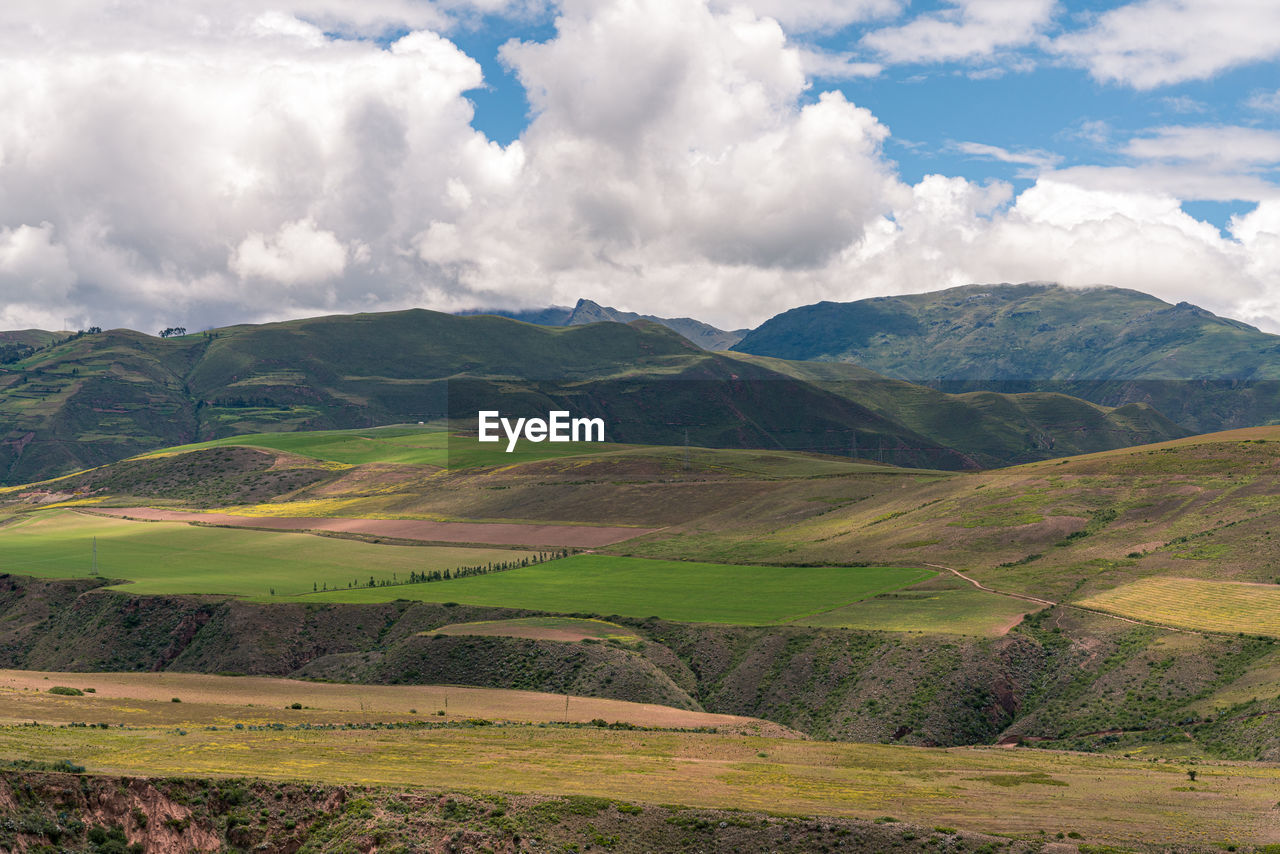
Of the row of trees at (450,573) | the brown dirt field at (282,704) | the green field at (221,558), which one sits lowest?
the brown dirt field at (282,704)

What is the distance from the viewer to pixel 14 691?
232 ft

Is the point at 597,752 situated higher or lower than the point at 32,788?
lower

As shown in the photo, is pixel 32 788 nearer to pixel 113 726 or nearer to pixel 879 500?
pixel 113 726

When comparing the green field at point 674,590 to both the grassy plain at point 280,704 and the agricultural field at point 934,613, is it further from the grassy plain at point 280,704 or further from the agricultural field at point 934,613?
the grassy plain at point 280,704

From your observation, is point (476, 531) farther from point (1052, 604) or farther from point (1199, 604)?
point (1199, 604)

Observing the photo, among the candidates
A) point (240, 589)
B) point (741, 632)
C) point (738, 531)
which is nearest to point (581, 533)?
point (738, 531)

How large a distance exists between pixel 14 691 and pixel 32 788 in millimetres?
34029

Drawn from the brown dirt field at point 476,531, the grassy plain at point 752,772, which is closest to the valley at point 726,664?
the grassy plain at point 752,772

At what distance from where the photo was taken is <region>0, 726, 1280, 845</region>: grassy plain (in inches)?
1855

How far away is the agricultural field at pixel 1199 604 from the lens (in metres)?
88.4

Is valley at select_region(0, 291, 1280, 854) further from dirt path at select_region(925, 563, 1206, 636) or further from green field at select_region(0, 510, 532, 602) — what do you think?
green field at select_region(0, 510, 532, 602)

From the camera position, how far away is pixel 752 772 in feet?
183

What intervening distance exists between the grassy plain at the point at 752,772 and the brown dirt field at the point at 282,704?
7499mm

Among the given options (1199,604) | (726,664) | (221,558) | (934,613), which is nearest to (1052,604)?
(934,613)
